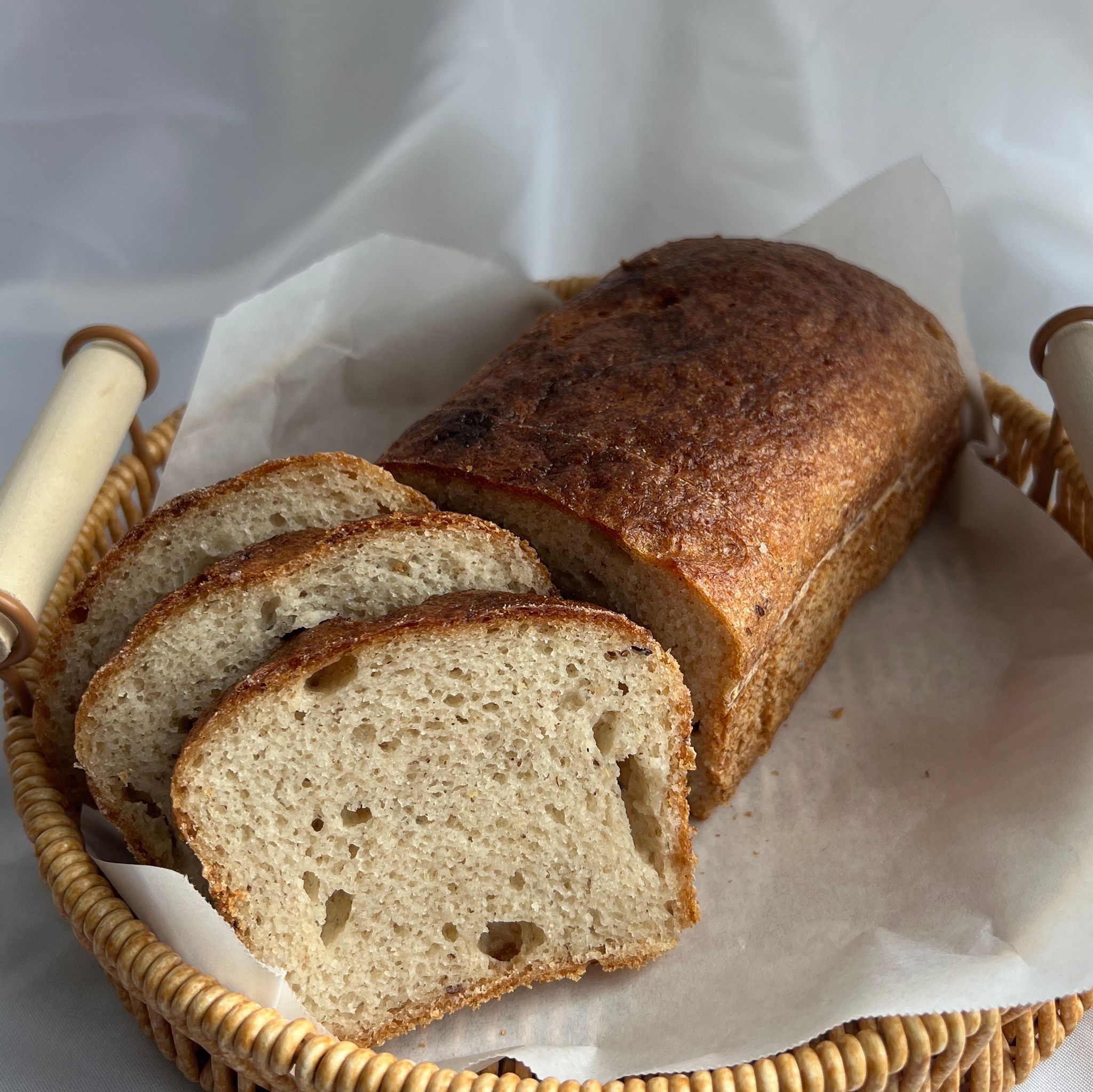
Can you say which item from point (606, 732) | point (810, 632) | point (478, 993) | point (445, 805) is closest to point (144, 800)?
point (445, 805)

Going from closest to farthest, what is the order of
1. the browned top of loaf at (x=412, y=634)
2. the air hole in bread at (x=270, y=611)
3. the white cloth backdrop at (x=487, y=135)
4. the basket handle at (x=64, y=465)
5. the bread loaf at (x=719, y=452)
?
the browned top of loaf at (x=412, y=634)
the air hole in bread at (x=270, y=611)
the basket handle at (x=64, y=465)
the bread loaf at (x=719, y=452)
the white cloth backdrop at (x=487, y=135)

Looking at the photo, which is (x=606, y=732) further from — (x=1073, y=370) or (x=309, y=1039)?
(x=1073, y=370)

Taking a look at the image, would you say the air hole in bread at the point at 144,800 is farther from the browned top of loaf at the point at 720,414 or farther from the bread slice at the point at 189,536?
the browned top of loaf at the point at 720,414

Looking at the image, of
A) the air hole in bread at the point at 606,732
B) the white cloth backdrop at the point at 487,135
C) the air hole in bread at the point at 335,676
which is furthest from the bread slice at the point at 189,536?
the white cloth backdrop at the point at 487,135

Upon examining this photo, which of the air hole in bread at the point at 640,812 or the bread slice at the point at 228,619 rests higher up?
the bread slice at the point at 228,619

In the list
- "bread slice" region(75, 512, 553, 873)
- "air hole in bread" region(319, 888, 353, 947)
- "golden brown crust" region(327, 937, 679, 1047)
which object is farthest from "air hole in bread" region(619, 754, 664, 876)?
"air hole in bread" region(319, 888, 353, 947)

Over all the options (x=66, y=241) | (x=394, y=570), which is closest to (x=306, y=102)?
(x=66, y=241)

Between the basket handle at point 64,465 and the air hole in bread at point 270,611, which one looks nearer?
the air hole in bread at point 270,611
